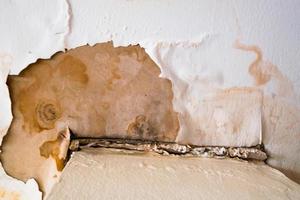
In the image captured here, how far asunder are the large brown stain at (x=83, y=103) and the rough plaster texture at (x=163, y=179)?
0.28ft

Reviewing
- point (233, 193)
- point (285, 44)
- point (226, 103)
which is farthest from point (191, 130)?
point (285, 44)

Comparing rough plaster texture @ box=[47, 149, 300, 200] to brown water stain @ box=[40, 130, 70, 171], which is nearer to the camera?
rough plaster texture @ box=[47, 149, 300, 200]

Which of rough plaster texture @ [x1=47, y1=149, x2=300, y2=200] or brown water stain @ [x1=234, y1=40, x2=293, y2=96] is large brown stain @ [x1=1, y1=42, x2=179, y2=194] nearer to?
rough plaster texture @ [x1=47, y1=149, x2=300, y2=200]

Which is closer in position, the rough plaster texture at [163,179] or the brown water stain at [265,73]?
the rough plaster texture at [163,179]

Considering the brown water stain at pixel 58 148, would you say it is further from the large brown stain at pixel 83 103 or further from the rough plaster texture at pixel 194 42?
the rough plaster texture at pixel 194 42

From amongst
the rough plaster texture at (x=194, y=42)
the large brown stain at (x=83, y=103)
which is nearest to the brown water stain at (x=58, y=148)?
the large brown stain at (x=83, y=103)

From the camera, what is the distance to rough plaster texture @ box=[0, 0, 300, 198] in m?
0.81

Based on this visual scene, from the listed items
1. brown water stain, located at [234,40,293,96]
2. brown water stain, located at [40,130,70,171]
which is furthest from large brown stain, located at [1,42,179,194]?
brown water stain, located at [234,40,293,96]

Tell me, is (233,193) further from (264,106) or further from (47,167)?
(47,167)

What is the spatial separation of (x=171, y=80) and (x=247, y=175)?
0.32 metres

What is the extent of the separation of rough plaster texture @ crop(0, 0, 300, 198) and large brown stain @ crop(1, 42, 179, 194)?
0.03m

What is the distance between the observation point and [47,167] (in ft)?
2.86

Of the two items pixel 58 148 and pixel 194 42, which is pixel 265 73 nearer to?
pixel 194 42

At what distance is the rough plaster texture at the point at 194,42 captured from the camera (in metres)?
0.81
